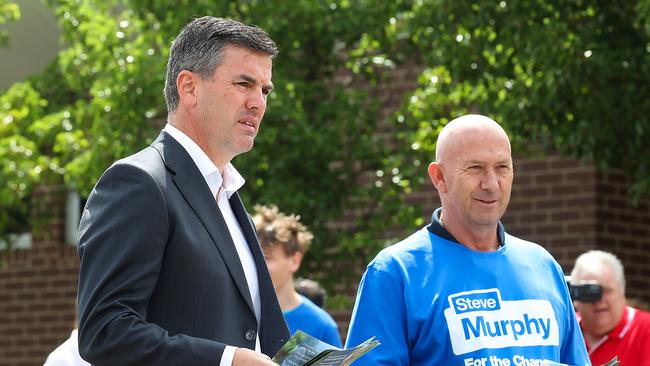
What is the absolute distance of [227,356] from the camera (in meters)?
3.43

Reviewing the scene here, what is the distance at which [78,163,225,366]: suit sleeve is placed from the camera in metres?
3.40

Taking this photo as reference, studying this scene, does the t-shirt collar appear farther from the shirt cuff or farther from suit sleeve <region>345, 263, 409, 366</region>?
the shirt cuff

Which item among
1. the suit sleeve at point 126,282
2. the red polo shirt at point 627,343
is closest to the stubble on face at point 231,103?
the suit sleeve at point 126,282

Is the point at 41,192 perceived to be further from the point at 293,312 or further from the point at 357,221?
the point at 293,312

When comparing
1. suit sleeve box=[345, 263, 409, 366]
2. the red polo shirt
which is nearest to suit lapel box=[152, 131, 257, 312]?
suit sleeve box=[345, 263, 409, 366]

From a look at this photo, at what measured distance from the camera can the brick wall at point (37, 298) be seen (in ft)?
49.5

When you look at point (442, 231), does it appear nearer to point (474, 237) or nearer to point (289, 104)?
point (474, 237)

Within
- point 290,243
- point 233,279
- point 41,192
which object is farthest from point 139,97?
point 233,279

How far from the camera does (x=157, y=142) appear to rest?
384 centimetres

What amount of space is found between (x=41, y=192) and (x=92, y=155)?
15.3 ft

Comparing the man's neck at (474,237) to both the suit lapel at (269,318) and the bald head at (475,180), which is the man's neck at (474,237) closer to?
the bald head at (475,180)

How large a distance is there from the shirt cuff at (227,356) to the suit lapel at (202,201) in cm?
24

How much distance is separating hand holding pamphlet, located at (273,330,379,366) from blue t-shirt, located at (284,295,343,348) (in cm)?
365

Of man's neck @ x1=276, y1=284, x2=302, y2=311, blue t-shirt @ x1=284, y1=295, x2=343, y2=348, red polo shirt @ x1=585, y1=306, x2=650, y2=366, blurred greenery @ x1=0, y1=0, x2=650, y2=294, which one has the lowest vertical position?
red polo shirt @ x1=585, y1=306, x2=650, y2=366
